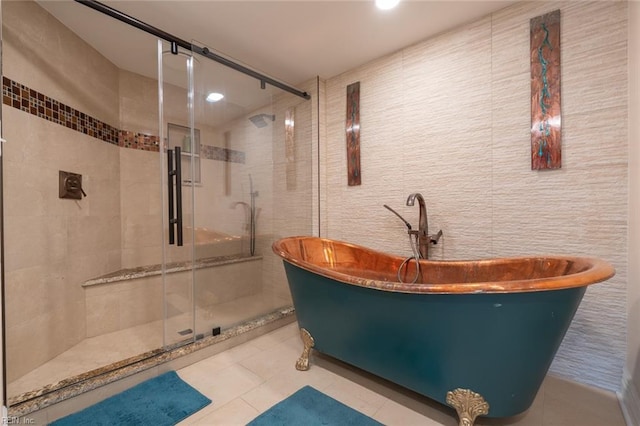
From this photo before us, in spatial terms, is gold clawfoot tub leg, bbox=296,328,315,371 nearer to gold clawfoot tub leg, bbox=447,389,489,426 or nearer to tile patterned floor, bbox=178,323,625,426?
tile patterned floor, bbox=178,323,625,426

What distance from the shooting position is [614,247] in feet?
4.59

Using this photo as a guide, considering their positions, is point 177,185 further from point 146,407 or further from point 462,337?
point 462,337

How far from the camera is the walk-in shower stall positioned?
61.1 inches

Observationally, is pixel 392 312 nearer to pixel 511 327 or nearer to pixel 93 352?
pixel 511 327

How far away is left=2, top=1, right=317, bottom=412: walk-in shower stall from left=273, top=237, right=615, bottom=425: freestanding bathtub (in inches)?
42.4

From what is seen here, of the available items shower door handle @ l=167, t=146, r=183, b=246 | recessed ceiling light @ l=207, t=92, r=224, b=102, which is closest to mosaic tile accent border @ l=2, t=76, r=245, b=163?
recessed ceiling light @ l=207, t=92, r=224, b=102

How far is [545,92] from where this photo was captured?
1552 millimetres

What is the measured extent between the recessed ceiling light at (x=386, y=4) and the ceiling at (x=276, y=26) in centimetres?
5

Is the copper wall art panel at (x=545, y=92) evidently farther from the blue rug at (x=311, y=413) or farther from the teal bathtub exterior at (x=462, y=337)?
the blue rug at (x=311, y=413)

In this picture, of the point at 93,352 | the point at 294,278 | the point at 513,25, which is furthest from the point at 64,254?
the point at 513,25

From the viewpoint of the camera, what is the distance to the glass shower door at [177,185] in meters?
1.85

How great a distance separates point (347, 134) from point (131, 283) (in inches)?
86.8

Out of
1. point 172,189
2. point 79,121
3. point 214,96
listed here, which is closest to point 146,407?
point 172,189

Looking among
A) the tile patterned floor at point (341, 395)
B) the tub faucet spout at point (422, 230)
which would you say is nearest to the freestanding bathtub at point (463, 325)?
the tile patterned floor at point (341, 395)
